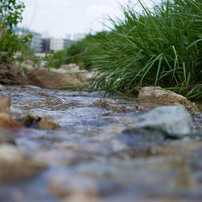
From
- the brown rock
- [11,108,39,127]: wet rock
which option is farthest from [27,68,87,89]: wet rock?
the brown rock

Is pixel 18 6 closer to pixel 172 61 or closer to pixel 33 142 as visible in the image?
pixel 172 61

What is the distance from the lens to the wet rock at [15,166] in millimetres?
833

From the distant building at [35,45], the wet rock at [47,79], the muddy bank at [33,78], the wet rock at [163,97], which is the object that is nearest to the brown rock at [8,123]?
the wet rock at [163,97]

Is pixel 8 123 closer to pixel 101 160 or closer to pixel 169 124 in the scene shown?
pixel 101 160

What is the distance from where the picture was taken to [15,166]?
0.87m

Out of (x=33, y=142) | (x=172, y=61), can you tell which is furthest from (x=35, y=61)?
(x=33, y=142)

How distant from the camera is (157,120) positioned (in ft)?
4.39

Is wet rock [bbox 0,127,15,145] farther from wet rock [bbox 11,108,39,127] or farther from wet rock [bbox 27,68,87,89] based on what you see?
wet rock [bbox 27,68,87,89]

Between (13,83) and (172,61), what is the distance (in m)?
3.03

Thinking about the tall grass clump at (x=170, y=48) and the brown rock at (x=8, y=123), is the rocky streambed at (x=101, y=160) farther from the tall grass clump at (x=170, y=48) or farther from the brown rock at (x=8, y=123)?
the tall grass clump at (x=170, y=48)

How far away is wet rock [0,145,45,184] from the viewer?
833mm

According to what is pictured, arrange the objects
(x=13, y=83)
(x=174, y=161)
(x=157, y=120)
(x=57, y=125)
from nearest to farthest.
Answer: (x=174, y=161) → (x=157, y=120) → (x=57, y=125) → (x=13, y=83)

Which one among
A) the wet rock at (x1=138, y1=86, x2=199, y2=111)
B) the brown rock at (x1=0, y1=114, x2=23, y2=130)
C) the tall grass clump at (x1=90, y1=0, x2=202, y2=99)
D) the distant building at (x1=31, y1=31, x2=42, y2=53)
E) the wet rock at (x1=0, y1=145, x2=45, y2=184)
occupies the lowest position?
the wet rock at (x1=0, y1=145, x2=45, y2=184)

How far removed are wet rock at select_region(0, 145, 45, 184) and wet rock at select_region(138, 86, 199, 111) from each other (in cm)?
183
